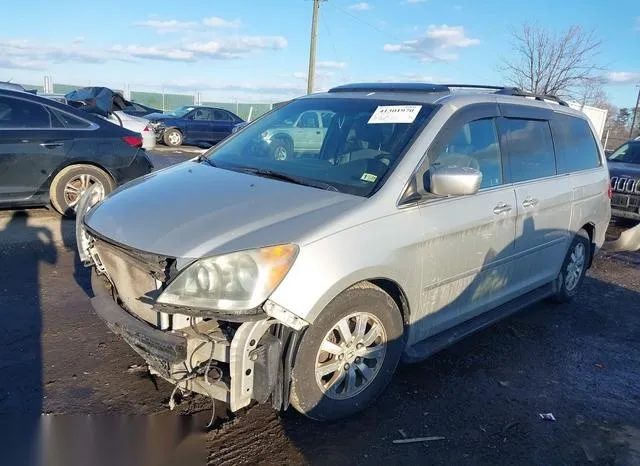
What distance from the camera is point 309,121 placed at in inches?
164

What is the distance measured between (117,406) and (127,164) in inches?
191

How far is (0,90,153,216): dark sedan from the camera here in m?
6.62

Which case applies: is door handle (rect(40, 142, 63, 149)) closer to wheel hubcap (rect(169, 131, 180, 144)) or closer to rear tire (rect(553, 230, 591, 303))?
rear tire (rect(553, 230, 591, 303))

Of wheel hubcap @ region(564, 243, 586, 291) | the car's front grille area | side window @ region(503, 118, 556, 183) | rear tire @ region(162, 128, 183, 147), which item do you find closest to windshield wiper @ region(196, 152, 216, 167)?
the car's front grille area

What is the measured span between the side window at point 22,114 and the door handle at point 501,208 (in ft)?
18.9

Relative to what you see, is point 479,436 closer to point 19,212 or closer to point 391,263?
point 391,263

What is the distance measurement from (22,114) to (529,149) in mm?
5991

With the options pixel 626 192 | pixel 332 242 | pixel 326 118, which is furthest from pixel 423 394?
pixel 626 192

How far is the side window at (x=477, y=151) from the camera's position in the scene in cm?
352

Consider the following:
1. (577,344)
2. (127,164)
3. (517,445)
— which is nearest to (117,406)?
(517,445)

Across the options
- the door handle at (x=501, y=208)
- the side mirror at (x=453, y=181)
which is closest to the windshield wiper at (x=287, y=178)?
the side mirror at (x=453, y=181)

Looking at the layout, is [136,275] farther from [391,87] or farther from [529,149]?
[529,149]

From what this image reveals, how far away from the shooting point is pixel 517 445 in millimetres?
3016

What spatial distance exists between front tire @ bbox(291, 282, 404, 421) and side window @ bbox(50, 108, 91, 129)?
5.67 meters
